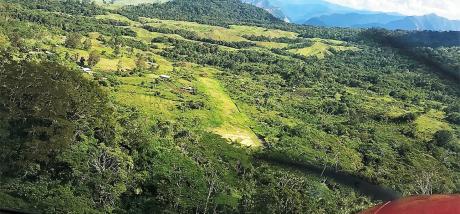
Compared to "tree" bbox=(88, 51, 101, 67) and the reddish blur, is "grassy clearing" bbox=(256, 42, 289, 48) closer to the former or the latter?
"tree" bbox=(88, 51, 101, 67)

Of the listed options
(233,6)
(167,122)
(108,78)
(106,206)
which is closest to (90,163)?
(106,206)

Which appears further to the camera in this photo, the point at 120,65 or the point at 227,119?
the point at 120,65

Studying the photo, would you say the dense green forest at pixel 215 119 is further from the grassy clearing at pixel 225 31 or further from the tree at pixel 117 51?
the grassy clearing at pixel 225 31

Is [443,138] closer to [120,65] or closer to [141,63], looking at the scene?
[141,63]

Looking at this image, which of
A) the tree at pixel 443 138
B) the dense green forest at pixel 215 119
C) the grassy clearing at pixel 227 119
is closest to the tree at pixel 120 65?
the dense green forest at pixel 215 119

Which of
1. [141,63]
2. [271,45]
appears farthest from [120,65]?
[271,45]
